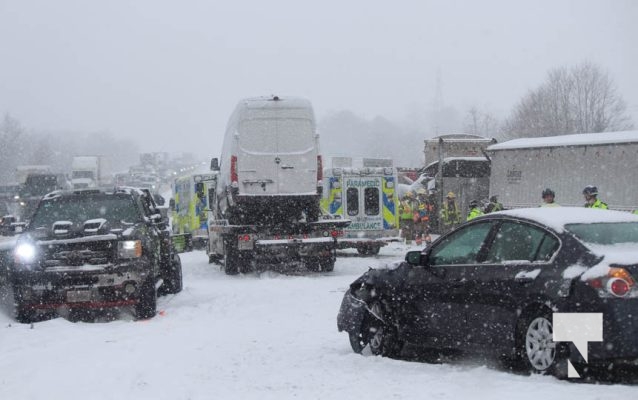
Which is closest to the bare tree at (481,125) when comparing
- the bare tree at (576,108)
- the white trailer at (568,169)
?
the bare tree at (576,108)

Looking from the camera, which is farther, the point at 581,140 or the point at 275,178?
the point at 581,140

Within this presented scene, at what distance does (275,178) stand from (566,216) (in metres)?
10.5

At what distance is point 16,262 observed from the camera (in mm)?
11195

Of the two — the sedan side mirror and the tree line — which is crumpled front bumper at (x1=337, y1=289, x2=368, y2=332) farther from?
the tree line

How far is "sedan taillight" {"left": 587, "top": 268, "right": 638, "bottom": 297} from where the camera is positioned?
6227 millimetres

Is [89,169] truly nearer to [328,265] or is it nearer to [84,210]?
[328,265]

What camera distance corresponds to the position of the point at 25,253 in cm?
1119

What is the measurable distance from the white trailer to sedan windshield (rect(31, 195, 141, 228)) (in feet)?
53.9

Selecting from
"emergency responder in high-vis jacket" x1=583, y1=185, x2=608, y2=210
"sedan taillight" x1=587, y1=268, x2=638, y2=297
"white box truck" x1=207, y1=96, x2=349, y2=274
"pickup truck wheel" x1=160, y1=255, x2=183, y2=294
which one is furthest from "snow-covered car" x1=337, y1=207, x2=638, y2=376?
"white box truck" x1=207, y1=96, x2=349, y2=274

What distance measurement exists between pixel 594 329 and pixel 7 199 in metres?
43.7

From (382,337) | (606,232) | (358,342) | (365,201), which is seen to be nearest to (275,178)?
(365,201)

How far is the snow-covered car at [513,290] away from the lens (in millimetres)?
6277

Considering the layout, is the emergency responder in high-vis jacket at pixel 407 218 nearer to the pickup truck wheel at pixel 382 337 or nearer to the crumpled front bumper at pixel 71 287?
the crumpled front bumper at pixel 71 287

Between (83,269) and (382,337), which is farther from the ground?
(83,269)
